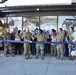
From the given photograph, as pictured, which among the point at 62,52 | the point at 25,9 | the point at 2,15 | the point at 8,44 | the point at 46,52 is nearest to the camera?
the point at 62,52

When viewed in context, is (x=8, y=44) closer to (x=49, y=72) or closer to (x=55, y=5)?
(x=55, y=5)

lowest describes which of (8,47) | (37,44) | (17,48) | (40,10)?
(17,48)

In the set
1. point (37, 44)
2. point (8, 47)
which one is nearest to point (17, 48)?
point (8, 47)

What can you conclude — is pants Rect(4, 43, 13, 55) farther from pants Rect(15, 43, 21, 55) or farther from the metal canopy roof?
the metal canopy roof

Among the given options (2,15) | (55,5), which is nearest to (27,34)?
(55,5)

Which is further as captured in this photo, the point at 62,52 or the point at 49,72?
the point at 62,52

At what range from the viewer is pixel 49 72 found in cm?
1067

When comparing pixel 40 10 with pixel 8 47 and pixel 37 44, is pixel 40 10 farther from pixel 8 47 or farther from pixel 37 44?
pixel 37 44

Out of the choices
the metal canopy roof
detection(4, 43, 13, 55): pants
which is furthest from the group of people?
the metal canopy roof

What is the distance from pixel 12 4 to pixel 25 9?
1.43 m

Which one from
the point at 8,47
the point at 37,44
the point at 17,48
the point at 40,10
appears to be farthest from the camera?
the point at 40,10

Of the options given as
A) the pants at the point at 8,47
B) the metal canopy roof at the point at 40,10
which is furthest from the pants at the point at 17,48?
the metal canopy roof at the point at 40,10

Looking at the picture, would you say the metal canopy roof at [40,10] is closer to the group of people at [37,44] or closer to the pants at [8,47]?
the group of people at [37,44]

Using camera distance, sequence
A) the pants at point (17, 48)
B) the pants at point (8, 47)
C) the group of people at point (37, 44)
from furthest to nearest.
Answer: the pants at point (17, 48), the pants at point (8, 47), the group of people at point (37, 44)
